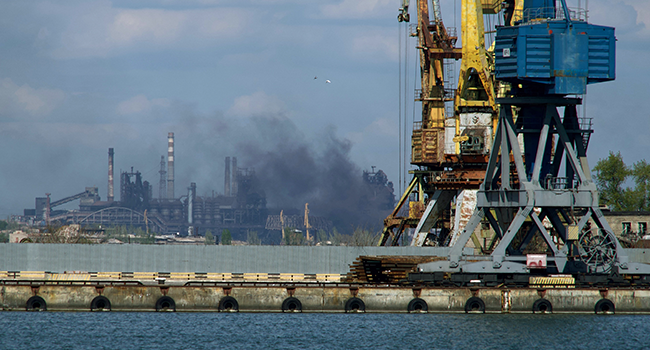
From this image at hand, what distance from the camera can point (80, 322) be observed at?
4306 cm

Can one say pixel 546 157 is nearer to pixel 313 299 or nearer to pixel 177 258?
pixel 313 299

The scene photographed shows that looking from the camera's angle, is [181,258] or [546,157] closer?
[546,157]

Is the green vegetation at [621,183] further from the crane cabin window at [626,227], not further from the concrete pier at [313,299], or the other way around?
the concrete pier at [313,299]

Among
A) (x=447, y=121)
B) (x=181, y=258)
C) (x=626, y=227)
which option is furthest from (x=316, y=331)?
(x=626, y=227)

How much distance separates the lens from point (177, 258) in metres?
62.7

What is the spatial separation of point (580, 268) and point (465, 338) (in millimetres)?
12468

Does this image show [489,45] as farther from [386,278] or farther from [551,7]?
[386,278]

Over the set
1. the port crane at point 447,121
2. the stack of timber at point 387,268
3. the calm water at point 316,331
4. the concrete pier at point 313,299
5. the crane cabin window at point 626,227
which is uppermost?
the port crane at point 447,121

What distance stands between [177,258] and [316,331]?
24735 millimetres

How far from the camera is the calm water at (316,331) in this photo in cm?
3716

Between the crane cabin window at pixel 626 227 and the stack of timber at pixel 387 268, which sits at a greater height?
the crane cabin window at pixel 626 227

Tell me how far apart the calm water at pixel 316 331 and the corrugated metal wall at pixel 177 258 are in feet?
51.3

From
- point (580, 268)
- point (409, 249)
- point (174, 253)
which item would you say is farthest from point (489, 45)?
point (174, 253)

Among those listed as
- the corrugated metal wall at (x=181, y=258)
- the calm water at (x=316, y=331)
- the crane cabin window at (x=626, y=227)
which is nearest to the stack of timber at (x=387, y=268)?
the calm water at (x=316, y=331)
